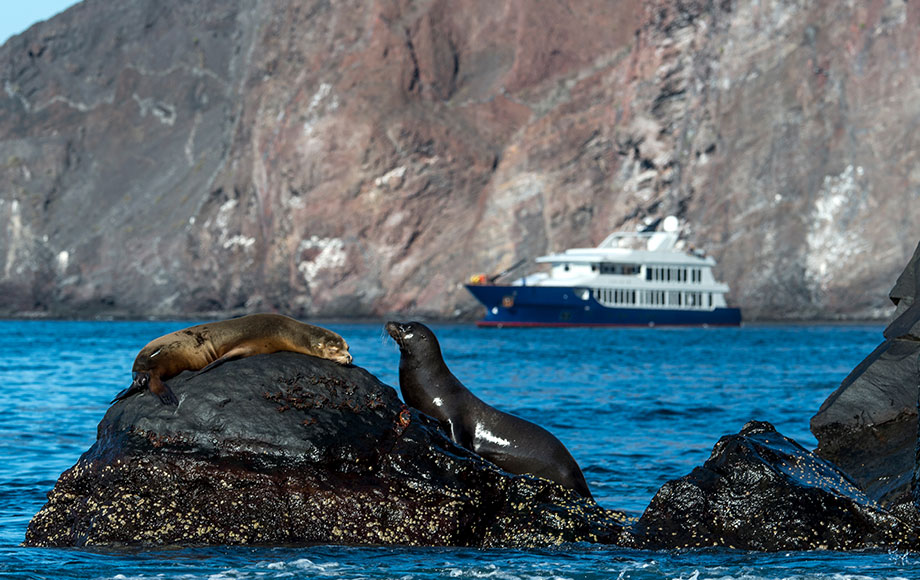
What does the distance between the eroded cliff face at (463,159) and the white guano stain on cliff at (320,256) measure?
0.88ft

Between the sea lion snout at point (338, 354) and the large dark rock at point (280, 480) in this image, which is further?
the sea lion snout at point (338, 354)

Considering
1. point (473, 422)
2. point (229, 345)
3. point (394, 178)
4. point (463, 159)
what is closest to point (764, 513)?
point (473, 422)

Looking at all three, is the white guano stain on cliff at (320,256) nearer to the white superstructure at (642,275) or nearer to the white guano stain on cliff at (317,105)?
the white guano stain on cliff at (317,105)

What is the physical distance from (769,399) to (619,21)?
78.5 metres

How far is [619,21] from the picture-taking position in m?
96.9

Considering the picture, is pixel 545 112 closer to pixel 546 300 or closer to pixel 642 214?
pixel 642 214

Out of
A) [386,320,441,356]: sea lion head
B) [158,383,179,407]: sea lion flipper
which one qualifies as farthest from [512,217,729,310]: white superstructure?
[158,383,179,407]: sea lion flipper

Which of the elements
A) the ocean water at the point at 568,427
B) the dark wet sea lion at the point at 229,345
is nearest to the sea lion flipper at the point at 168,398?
the dark wet sea lion at the point at 229,345

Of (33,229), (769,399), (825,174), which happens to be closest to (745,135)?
→ (825,174)

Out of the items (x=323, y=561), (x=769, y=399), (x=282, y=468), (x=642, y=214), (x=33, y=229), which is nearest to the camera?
(x=323, y=561)

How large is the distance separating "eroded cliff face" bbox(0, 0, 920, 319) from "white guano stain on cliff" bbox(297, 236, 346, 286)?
268 millimetres

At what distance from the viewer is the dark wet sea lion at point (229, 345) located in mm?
8977

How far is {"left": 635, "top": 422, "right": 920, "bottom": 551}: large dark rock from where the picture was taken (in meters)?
8.56

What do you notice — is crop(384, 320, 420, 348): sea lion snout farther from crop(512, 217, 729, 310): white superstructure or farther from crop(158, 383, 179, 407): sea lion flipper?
crop(512, 217, 729, 310): white superstructure
